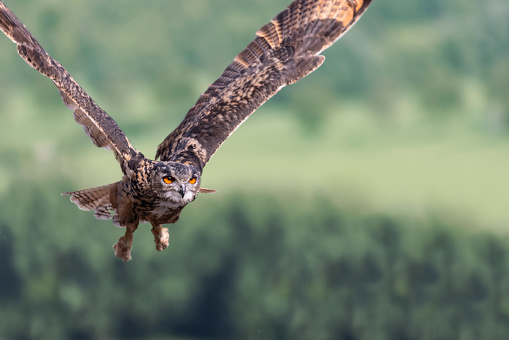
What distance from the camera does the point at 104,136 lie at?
884cm

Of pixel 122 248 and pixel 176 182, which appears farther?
pixel 122 248

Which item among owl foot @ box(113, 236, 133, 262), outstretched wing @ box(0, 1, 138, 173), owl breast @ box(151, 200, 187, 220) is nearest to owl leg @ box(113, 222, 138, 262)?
owl foot @ box(113, 236, 133, 262)

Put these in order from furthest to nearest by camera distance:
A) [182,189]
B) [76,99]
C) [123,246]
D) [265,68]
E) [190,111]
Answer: [265,68]
[190,111]
[123,246]
[76,99]
[182,189]

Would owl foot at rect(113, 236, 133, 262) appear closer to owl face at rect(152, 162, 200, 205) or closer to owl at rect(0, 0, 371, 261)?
owl at rect(0, 0, 371, 261)

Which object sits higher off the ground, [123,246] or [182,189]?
[182,189]

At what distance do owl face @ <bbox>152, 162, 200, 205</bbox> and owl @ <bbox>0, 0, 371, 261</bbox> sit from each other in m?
0.01

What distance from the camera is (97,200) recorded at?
9.59 metres

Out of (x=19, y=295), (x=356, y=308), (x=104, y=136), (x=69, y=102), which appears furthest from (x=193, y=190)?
(x=356, y=308)

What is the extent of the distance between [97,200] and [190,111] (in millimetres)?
2022

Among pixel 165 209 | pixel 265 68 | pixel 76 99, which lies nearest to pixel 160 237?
pixel 165 209

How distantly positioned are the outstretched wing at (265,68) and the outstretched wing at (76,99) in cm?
107

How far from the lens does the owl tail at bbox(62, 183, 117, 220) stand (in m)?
9.50

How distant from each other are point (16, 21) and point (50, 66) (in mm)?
768

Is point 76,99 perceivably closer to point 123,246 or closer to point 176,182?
point 176,182
